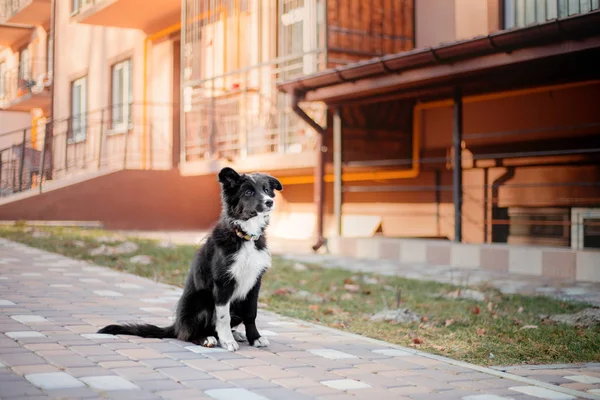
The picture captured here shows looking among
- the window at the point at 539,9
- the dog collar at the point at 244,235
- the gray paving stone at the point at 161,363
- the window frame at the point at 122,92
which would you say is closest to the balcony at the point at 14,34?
the window frame at the point at 122,92

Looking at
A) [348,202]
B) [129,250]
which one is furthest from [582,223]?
[129,250]

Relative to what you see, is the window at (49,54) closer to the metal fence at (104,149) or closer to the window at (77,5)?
the window at (77,5)

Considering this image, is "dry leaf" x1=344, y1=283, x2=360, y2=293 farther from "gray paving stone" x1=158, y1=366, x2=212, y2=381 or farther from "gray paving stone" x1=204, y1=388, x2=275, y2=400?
"gray paving stone" x1=204, y1=388, x2=275, y2=400

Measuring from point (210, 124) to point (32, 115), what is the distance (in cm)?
1754

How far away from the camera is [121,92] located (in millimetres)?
Result: 21531

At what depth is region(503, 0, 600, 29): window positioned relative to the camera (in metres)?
11.0

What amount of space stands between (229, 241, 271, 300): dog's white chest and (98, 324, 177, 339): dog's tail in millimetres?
543

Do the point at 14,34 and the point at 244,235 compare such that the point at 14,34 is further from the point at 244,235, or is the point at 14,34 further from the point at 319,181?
the point at 244,235

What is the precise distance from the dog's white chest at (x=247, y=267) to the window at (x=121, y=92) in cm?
1604

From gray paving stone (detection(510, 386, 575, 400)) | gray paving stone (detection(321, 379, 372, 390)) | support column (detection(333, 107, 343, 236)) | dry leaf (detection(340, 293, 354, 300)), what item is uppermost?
support column (detection(333, 107, 343, 236))

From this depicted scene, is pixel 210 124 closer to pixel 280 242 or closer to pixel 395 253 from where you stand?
pixel 280 242

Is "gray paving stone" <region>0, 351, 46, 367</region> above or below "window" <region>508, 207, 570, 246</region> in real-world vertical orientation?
below

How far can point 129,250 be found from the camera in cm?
1106

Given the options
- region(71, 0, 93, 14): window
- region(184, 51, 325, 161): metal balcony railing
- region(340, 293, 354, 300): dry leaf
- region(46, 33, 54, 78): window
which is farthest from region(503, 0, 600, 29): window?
region(46, 33, 54, 78): window
